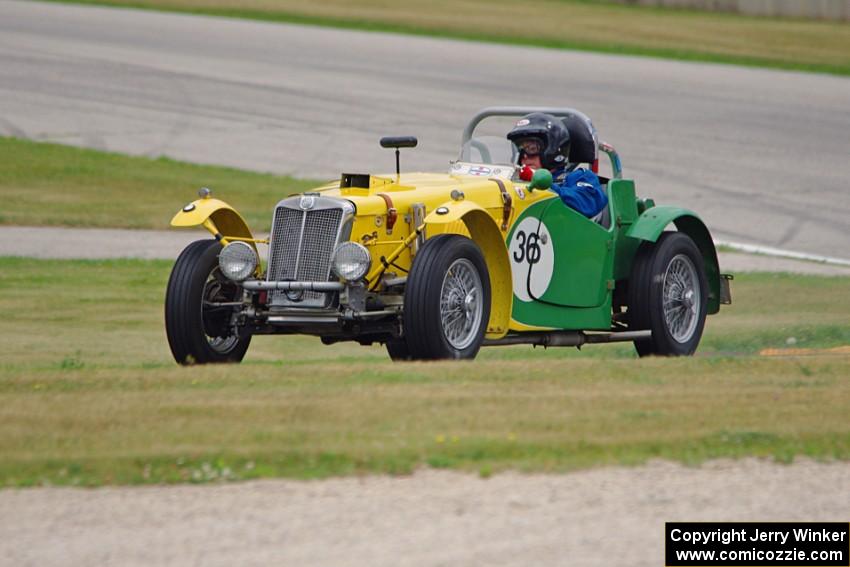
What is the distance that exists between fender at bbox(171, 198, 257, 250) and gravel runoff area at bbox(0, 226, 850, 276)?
7119mm

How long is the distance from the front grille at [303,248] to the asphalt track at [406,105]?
→ 36.1 ft

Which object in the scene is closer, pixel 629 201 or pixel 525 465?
pixel 525 465

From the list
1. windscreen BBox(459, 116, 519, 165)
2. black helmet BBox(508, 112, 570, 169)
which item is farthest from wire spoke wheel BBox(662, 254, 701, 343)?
windscreen BBox(459, 116, 519, 165)

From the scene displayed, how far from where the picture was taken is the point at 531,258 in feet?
32.8

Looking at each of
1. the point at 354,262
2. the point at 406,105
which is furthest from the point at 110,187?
the point at 354,262

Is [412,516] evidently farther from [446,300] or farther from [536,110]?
[536,110]

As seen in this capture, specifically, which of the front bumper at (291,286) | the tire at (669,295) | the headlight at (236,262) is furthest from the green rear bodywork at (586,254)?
the headlight at (236,262)

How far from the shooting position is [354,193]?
9.45 meters

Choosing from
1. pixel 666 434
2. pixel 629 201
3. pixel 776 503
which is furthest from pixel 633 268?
pixel 776 503

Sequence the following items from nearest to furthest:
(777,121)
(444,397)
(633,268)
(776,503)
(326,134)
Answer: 1. (776,503)
2. (444,397)
3. (633,268)
4. (326,134)
5. (777,121)

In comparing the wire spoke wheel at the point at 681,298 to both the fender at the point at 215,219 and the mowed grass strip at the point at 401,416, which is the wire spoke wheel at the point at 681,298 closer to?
the mowed grass strip at the point at 401,416

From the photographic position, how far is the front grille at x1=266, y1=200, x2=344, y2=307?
9.06m

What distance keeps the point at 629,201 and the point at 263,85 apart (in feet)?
61.3

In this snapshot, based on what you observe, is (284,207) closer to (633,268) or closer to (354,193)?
(354,193)
